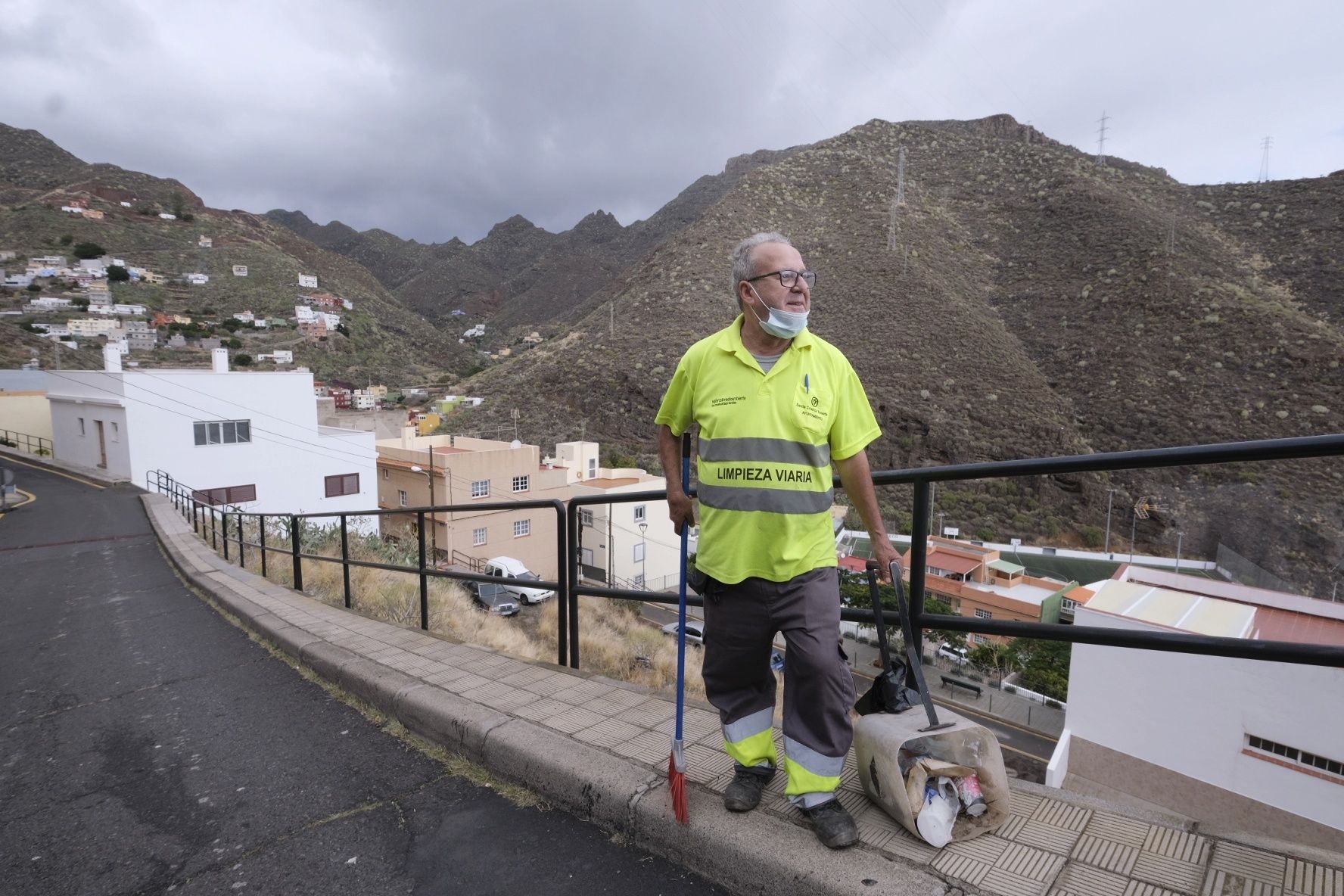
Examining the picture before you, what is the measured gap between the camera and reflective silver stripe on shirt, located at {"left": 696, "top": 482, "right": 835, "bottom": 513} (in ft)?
6.72

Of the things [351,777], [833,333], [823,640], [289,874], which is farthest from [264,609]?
[833,333]

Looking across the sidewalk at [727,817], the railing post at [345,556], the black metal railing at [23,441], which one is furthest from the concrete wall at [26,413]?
the sidewalk at [727,817]

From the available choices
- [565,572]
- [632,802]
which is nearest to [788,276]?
[632,802]

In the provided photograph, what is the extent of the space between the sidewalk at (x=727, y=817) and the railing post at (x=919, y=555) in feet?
1.77

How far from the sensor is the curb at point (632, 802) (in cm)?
182

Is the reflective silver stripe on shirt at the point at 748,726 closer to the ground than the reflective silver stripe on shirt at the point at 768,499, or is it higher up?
closer to the ground

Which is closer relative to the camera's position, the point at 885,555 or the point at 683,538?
the point at 885,555

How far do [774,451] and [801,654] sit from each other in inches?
23.1

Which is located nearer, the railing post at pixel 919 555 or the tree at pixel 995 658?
the railing post at pixel 919 555

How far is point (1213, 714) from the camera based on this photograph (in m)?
5.61

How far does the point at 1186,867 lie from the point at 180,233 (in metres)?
97.5

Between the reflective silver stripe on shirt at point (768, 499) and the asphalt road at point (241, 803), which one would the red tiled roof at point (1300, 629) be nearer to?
the reflective silver stripe on shirt at point (768, 499)

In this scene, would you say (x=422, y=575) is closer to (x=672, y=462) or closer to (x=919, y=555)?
(x=672, y=462)

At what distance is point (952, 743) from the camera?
1.89 meters
